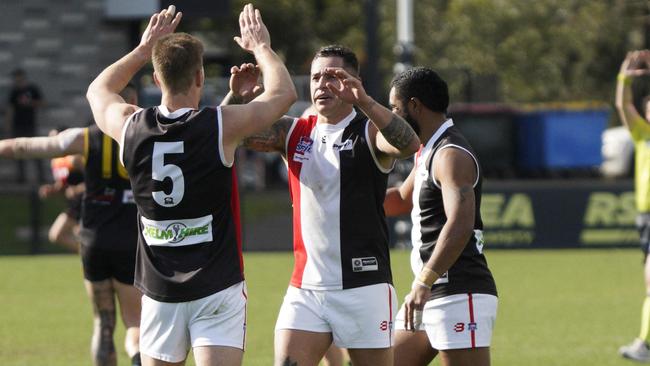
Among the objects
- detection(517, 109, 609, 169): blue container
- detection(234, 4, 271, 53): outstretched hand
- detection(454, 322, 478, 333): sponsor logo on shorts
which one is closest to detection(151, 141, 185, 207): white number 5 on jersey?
detection(234, 4, 271, 53): outstretched hand

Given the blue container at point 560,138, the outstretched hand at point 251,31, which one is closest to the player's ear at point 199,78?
the outstretched hand at point 251,31

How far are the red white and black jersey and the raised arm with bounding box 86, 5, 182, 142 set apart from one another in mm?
1038

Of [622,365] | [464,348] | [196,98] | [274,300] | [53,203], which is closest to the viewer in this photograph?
[196,98]

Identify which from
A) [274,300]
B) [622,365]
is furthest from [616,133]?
[622,365]

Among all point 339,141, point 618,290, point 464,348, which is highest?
point 339,141

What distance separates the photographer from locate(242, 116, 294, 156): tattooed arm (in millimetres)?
7266

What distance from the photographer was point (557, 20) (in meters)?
46.3

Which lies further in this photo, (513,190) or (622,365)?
(513,190)

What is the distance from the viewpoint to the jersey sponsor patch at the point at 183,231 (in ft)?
20.8

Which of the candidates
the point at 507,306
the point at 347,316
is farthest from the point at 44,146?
the point at 507,306

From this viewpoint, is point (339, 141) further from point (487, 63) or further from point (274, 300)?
point (487, 63)

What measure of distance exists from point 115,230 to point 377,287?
3113 mm

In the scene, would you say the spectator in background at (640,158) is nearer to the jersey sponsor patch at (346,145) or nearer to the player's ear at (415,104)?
the player's ear at (415,104)

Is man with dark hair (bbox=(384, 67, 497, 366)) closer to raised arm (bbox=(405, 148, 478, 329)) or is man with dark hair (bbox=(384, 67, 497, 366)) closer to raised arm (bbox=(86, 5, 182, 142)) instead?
raised arm (bbox=(405, 148, 478, 329))
